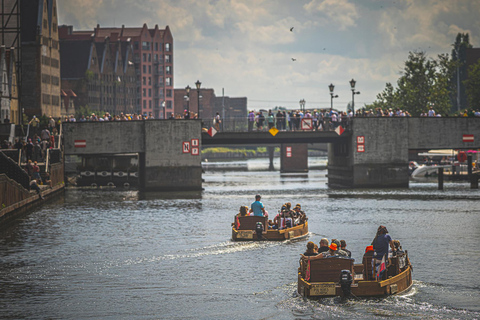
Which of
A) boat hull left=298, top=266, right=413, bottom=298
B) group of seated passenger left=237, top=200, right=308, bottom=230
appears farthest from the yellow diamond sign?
boat hull left=298, top=266, right=413, bottom=298

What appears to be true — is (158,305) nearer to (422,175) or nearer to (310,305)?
(310,305)

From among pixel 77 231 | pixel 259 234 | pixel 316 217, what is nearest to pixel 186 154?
pixel 316 217

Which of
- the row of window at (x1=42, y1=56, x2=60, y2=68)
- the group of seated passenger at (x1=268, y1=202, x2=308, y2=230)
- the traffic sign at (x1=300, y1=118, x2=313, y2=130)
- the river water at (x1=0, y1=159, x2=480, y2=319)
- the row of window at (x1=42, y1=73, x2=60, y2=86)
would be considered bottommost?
the river water at (x1=0, y1=159, x2=480, y2=319)

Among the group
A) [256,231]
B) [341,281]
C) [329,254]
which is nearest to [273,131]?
[256,231]

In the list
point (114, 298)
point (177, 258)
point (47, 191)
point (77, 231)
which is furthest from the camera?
point (47, 191)

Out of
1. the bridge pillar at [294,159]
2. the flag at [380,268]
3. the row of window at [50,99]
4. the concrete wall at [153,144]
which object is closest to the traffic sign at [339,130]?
the concrete wall at [153,144]

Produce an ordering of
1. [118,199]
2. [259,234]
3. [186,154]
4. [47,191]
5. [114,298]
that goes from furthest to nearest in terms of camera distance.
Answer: [186,154] < [118,199] < [47,191] < [259,234] < [114,298]

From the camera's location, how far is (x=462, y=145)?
81938 mm

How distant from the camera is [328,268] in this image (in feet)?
85.7

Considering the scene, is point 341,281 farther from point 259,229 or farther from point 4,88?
point 4,88

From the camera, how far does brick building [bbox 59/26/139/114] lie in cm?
16525

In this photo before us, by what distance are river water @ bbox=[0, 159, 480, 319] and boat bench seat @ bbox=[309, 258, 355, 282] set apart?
0.76 meters

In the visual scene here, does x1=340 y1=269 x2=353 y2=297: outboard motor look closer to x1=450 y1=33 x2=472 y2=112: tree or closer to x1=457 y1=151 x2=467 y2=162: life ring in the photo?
x1=457 y1=151 x2=467 y2=162: life ring

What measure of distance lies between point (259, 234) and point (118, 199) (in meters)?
34.3
